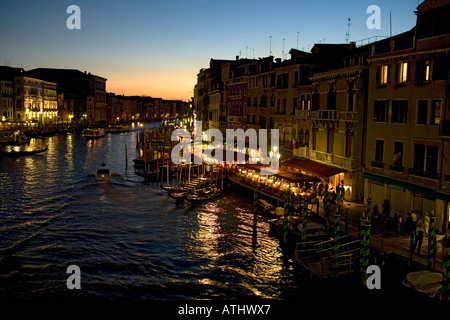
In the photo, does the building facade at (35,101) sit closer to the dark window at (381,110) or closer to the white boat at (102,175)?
the white boat at (102,175)

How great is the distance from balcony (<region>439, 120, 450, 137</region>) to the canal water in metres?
8.28

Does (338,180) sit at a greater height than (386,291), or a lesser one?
greater

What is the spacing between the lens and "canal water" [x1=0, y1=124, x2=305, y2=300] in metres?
16.8

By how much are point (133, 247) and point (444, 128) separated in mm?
14948

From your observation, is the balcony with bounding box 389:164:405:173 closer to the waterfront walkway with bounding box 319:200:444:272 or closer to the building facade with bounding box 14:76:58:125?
the waterfront walkway with bounding box 319:200:444:272

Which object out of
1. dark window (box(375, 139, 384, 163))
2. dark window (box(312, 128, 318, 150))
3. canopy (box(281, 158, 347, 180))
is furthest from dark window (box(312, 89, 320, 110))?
dark window (box(375, 139, 384, 163))

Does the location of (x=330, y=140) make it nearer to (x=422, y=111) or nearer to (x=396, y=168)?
(x=396, y=168)

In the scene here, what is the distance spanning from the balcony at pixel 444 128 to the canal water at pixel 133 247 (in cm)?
828

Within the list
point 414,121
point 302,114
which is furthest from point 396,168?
point 302,114

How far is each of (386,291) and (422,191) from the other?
622 cm

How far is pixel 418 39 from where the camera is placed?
1883 cm

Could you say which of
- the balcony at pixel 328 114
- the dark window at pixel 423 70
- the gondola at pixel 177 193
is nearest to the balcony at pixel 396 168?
the dark window at pixel 423 70

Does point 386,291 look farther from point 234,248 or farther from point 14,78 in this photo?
point 14,78
